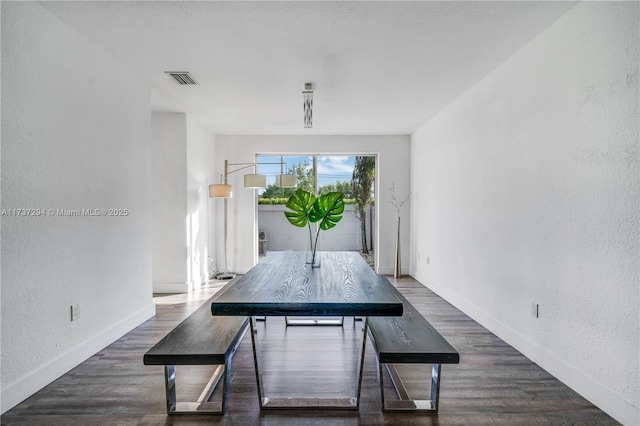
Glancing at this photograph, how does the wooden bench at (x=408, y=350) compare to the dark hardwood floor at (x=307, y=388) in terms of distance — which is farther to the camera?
the dark hardwood floor at (x=307, y=388)

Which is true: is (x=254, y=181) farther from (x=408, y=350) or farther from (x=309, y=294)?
(x=408, y=350)

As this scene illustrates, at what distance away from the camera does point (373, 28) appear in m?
2.46

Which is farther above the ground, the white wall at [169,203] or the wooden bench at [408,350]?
the white wall at [169,203]

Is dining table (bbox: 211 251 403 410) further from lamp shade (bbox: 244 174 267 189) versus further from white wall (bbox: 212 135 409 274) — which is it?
Answer: white wall (bbox: 212 135 409 274)

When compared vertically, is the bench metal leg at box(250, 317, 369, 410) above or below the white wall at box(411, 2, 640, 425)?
below

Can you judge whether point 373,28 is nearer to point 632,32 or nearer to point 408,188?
point 632,32

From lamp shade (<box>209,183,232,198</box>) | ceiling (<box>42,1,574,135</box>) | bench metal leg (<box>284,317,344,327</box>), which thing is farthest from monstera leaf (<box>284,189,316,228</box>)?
lamp shade (<box>209,183,232,198</box>)

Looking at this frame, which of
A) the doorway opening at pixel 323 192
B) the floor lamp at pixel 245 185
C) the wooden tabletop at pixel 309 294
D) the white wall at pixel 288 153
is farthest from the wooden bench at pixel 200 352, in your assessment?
the doorway opening at pixel 323 192

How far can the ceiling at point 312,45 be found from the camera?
2.24 metres

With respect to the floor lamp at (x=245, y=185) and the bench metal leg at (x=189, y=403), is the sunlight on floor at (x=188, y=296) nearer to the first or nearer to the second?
the floor lamp at (x=245, y=185)

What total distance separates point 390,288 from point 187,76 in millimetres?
2803

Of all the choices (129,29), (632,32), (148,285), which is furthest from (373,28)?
(148,285)

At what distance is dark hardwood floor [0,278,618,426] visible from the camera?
6.15 ft

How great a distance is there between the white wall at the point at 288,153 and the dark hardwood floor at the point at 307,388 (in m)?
2.90
